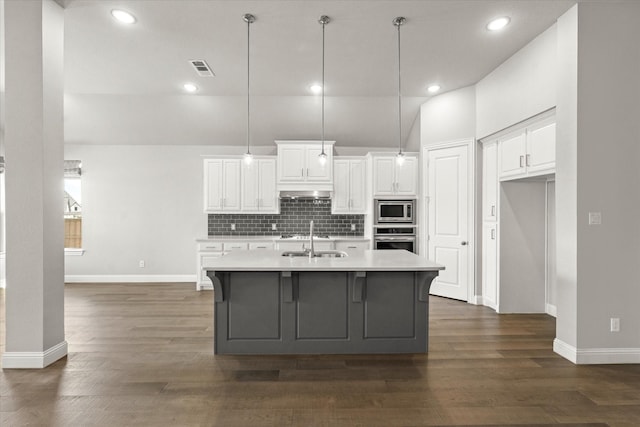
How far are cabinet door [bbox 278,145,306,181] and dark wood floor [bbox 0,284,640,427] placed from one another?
3.18 meters

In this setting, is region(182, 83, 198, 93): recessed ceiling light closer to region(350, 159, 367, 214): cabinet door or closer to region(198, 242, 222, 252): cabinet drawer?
region(198, 242, 222, 252): cabinet drawer

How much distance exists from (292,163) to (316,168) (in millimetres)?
412

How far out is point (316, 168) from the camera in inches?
259

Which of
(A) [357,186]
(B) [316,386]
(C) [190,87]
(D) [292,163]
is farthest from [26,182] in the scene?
(A) [357,186]

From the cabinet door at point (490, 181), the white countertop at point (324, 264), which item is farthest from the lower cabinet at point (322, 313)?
the cabinet door at point (490, 181)

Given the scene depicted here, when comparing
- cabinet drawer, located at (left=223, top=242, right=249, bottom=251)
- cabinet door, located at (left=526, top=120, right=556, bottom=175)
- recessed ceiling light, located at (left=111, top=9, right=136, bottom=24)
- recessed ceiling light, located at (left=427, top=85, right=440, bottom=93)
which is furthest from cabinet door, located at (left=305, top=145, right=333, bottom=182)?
recessed ceiling light, located at (left=111, top=9, right=136, bottom=24)

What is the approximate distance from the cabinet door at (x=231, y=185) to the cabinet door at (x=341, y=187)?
1657 mm

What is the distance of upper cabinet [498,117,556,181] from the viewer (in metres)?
3.98

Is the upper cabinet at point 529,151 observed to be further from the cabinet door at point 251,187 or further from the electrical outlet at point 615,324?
the cabinet door at point 251,187

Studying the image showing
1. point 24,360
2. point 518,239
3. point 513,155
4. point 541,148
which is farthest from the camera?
point 518,239

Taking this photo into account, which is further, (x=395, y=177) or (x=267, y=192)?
(x=267, y=192)

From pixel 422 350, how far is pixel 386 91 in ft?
12.1

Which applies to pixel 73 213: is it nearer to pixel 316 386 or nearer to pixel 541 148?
pixel 316 386

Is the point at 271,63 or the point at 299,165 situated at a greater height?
the point at 271,63
